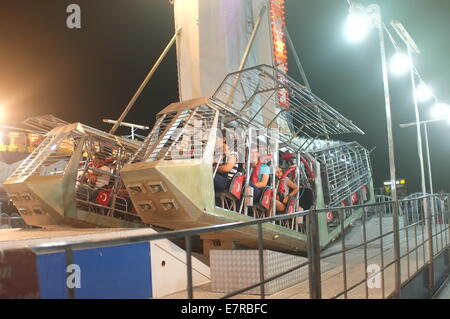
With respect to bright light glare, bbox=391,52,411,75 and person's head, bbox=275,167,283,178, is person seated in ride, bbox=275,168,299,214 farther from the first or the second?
bright light glare, bbox=391,52,411,75

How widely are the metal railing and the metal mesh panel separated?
1.07 metres

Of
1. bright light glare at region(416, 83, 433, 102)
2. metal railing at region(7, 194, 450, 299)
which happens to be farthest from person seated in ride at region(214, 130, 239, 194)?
bright light glare at region(416, 83, 433, 102)

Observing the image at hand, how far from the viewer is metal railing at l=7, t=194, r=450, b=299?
3.09 metres

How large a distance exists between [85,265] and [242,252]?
2369 millimetres

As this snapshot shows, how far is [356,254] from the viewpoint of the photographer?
7301 mm

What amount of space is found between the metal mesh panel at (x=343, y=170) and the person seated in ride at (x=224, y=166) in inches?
132

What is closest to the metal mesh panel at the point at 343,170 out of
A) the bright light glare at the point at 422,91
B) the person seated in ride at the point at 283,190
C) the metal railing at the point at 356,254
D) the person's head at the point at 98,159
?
the metal railing at the point at 356,254

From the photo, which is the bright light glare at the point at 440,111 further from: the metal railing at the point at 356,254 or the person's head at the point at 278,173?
the person's head at the point at 278,173

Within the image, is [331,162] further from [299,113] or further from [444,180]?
[444,180]

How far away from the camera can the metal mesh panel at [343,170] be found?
1117 cm

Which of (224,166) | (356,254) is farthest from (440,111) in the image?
(224,166)

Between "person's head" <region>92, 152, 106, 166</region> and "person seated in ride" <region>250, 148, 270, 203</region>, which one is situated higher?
"person's head" <region>92, 152, 106, 166</region>

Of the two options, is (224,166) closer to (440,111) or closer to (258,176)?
(258,176)

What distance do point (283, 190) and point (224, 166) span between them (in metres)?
1.87
